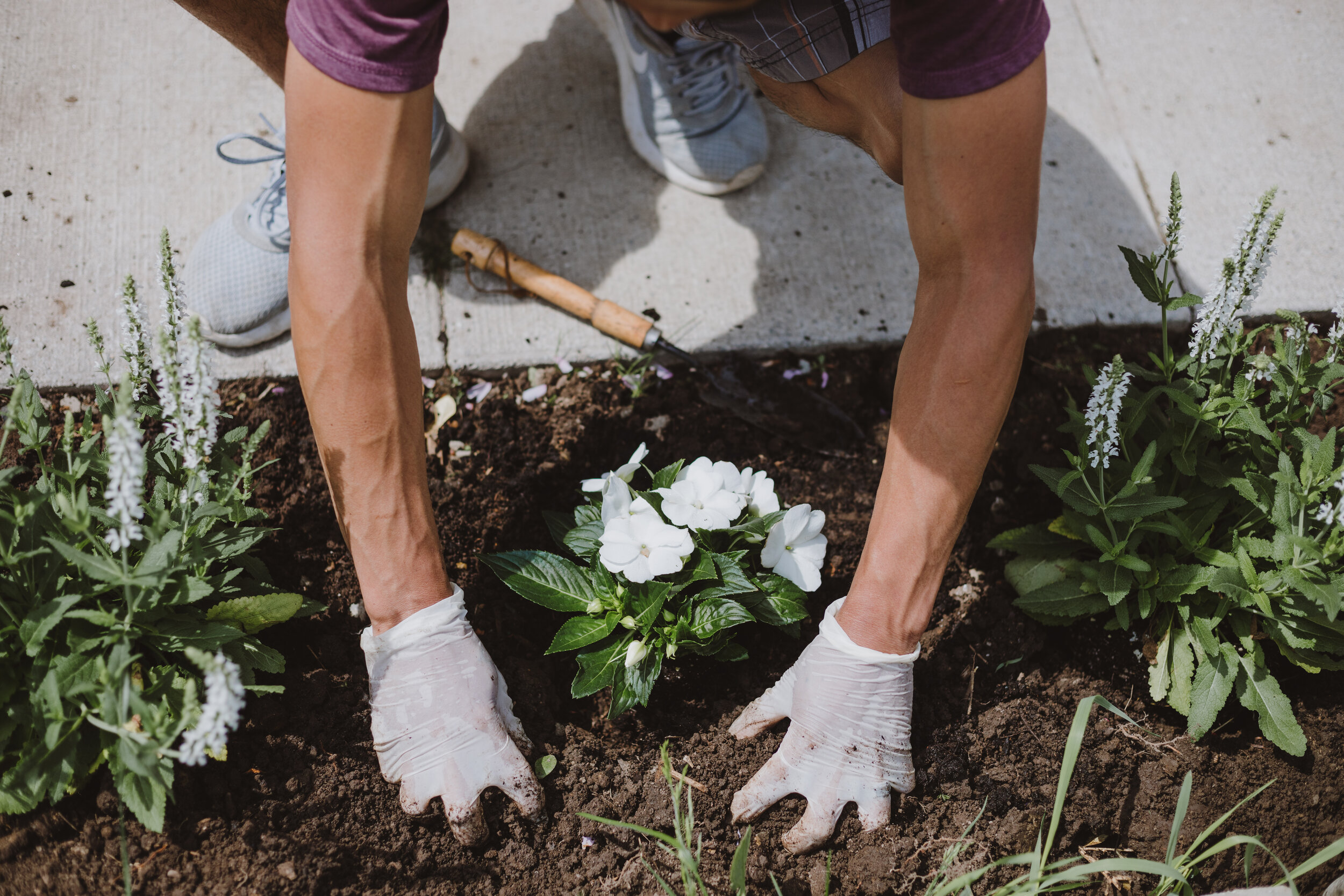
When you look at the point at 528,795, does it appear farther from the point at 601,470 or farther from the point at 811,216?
the point at 811,216

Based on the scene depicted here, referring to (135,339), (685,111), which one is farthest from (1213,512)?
(135,339)

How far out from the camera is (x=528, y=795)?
5.50ft

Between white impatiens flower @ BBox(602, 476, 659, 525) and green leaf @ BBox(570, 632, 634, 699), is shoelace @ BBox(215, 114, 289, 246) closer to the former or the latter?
white impatiens flower @ BBox(602, 476, 659, 525)

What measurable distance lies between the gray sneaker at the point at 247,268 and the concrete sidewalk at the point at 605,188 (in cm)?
9

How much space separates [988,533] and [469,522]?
3.96 ft

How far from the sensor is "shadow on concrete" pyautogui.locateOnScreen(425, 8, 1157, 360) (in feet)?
8.29

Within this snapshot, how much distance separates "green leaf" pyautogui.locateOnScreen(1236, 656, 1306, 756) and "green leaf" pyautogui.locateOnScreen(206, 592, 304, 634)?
182 centimetres

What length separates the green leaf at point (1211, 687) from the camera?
1.75 meters

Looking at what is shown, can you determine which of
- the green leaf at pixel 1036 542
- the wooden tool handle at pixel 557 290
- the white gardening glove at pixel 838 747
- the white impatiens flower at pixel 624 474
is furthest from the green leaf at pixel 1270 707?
the wooden tool handle at pixel 557 290

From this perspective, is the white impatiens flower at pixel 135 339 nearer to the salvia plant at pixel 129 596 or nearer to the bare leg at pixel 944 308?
the salvia plant at pixel 129 596

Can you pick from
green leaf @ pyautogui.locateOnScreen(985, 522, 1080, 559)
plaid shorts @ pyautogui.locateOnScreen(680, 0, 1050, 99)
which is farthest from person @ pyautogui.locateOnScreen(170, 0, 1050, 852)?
green leaf @ pyautogui.locateOnScreen(985, 522, 1080, 559)

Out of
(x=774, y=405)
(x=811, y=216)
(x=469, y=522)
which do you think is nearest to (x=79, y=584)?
(x=469, y=522)

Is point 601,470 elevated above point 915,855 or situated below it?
above

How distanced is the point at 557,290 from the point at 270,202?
2.56 feet
